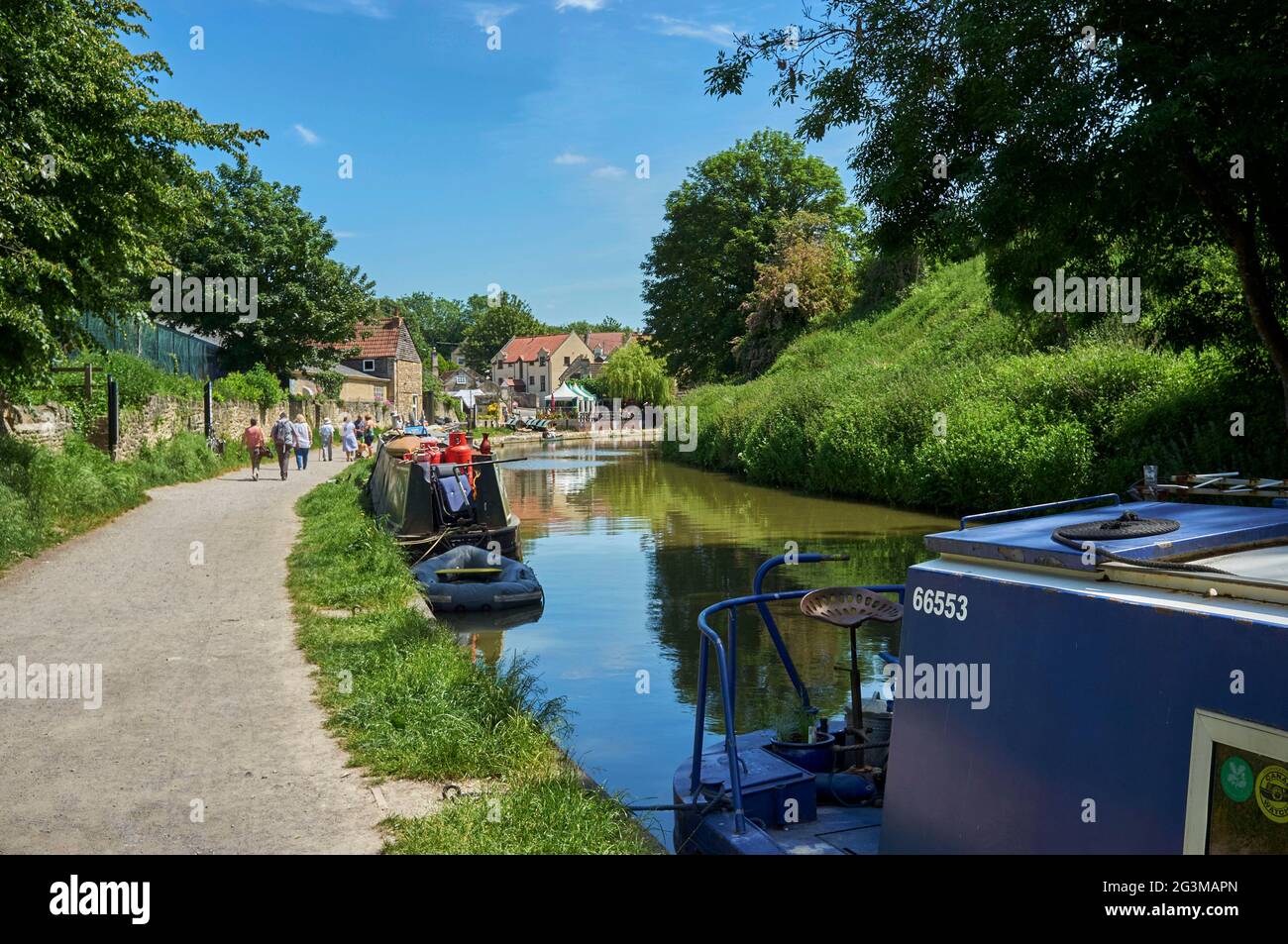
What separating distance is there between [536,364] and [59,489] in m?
105

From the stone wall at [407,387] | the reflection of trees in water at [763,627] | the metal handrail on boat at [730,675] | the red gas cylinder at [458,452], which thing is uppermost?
the stone wall at [407,387]

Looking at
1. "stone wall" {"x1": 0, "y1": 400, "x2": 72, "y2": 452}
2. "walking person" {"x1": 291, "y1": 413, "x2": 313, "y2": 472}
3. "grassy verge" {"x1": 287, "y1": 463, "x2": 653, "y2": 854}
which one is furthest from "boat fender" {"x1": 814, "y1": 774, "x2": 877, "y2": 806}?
"walking person" {"x1": 291, "y1": 413, "x2": 313, "y2": 472}

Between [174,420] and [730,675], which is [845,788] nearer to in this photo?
[730,675]

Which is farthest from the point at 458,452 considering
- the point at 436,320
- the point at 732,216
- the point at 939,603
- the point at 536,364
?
the point at 436,320

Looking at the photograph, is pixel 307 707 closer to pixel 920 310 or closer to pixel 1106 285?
pixel 1106 285

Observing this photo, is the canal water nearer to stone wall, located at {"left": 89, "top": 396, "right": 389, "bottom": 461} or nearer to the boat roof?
the boat roof

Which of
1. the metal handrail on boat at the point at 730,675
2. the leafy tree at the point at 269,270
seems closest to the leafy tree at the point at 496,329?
the leafy tree at the point at 269,270

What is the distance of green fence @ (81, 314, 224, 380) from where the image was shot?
25.0m

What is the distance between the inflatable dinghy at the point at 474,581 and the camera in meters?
13.9

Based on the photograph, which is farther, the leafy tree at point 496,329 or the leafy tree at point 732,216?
the leafy tree at point 496,329

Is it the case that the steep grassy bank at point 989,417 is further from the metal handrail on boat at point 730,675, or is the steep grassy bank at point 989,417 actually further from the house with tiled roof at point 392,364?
the house with tiled roof at point 392,364

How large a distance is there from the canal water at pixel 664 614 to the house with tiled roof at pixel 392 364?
140ft
